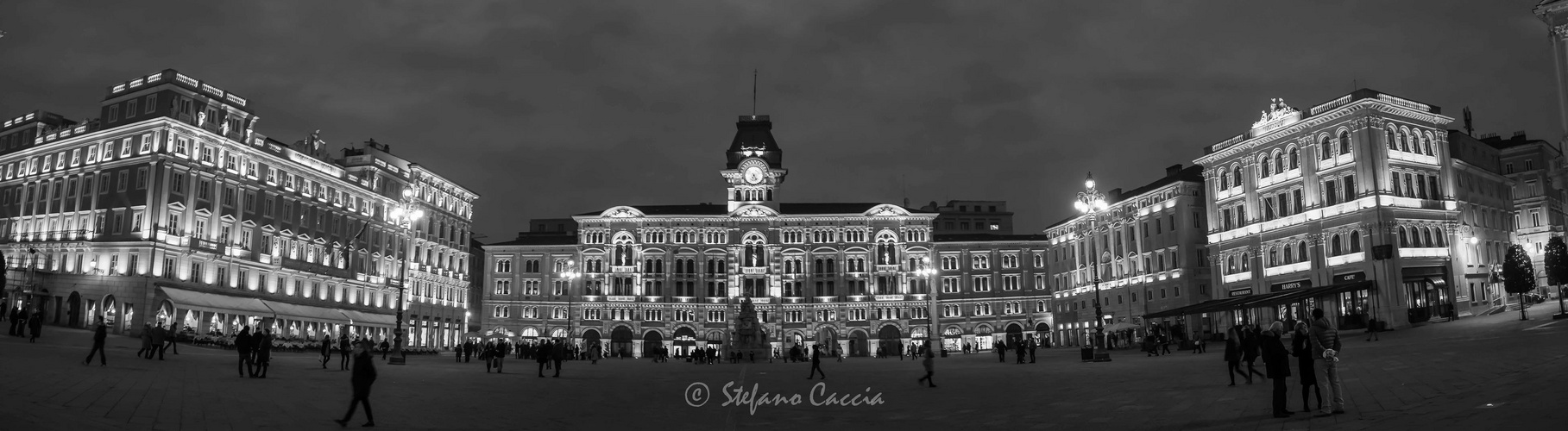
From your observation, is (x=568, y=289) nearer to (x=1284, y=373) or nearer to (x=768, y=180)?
(x=768, y=180)

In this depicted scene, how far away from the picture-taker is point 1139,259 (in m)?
79.9

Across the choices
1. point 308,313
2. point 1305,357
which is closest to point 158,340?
point 1305,357

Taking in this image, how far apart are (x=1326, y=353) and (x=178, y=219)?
213ft

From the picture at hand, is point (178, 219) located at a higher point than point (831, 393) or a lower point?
higher

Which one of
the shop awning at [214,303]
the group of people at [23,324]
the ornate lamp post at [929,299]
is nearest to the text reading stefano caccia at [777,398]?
the group of people at [23,324]

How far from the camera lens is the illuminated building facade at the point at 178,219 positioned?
57.2 metres

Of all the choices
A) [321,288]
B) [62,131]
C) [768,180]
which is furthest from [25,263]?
[768,180]

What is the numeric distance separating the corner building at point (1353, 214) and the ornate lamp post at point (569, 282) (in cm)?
6149

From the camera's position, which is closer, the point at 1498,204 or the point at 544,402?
the point at 544,402

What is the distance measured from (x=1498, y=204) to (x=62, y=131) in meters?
97.7

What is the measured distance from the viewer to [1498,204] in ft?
213

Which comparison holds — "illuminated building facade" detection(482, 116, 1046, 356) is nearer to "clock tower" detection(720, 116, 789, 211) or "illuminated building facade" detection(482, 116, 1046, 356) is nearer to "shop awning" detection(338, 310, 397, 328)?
"clock tower" detection(720, 116, 789, 211)

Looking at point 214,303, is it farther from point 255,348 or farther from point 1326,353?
point 1326,353

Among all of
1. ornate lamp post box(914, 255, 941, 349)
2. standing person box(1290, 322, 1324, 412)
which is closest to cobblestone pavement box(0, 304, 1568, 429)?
standing person box(1290, 322, 1324, 412)
